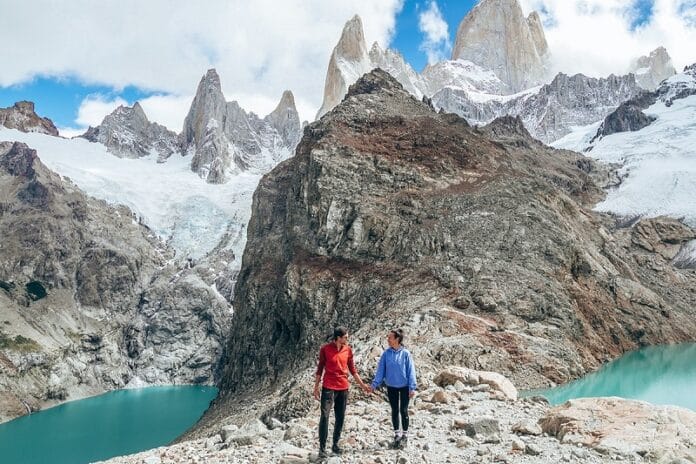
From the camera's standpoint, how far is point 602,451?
1203 cm

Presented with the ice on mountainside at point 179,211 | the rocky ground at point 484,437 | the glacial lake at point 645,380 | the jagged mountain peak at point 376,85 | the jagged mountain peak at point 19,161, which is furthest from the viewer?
the ice on mountainside at point 179,211

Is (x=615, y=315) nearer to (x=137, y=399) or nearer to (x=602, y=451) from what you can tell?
(x=602, y=451)

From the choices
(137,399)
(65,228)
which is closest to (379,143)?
(137,399)

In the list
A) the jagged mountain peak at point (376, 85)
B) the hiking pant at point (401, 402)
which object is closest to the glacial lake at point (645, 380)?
the hiking pant at point (401, 402)

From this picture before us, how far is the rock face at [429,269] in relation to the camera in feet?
120

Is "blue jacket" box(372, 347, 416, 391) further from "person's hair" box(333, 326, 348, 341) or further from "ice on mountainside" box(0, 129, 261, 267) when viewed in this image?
"ice on mountainside" box(0, 129, 261, 267)

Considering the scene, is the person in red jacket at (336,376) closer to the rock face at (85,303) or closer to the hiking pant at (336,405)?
the hiking pant at (336,405)

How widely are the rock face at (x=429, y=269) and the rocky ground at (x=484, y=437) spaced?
1194 cm

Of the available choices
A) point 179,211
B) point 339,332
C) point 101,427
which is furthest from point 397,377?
point 179,211

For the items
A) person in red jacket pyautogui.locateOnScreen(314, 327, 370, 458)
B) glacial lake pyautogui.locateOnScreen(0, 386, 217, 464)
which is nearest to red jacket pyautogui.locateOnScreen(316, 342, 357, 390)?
person in red jacket pyautogui.locateOnScreen(314, 327, 370, 458)

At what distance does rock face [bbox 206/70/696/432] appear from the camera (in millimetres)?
36500

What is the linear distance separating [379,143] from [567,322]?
2979 centimetres

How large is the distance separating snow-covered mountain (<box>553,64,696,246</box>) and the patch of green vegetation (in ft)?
406

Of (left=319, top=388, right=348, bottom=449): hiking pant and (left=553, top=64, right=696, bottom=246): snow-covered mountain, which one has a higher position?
(left=553, top=64, right=696, bottom=246): snow-covered mountain
